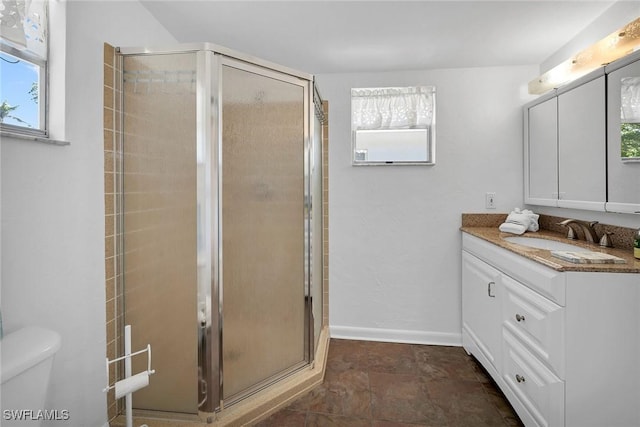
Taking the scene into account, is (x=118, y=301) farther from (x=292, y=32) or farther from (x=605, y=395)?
(x=605, y=395)

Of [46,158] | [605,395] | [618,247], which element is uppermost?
[46,158]

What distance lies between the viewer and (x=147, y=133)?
150 cm

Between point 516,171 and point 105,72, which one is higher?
point 105,72

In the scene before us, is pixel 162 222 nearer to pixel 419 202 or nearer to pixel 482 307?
pixel 419 202

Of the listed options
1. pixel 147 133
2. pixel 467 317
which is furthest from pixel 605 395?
pixel 147 133

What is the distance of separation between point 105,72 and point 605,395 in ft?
8.68

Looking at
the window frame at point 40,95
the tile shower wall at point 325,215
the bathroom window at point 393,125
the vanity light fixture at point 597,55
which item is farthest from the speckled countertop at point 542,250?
the window frame at point 40,95

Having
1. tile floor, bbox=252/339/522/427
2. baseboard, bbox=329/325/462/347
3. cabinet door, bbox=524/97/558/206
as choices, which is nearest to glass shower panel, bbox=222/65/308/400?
tile floor, bbox=252/339/522/427

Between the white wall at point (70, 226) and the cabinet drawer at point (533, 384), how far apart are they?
2.07 meters

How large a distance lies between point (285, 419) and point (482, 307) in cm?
144

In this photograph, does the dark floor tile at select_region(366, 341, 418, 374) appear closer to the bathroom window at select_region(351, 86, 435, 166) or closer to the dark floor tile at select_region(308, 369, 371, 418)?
the dark floor tile at select_region(308, 369, 371, 418)

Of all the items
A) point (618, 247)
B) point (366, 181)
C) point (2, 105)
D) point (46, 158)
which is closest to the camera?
point (2, 105)

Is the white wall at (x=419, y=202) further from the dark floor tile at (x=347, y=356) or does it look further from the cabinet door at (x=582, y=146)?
the cabinet door at (x=582, y=146)

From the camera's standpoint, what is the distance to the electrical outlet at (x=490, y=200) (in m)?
2.45
